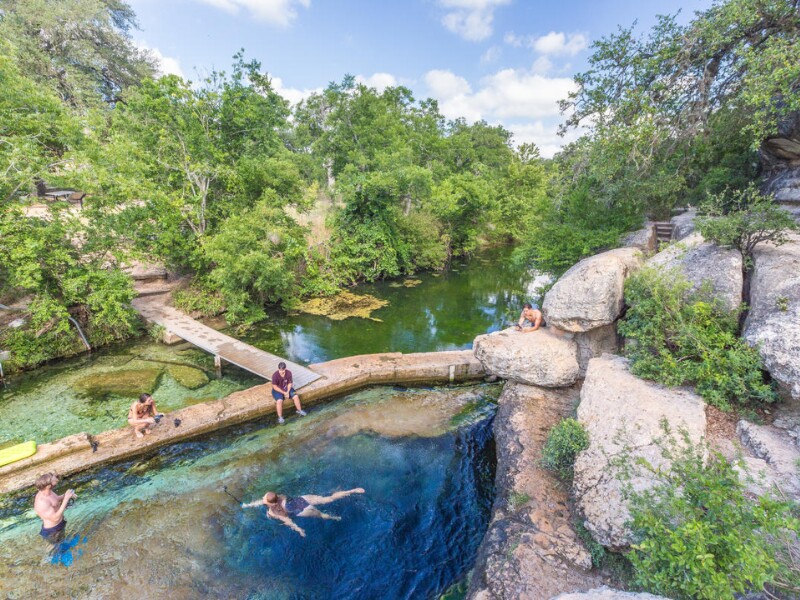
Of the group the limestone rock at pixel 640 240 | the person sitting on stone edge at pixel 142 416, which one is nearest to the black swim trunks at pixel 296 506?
the person sitting on stone edge at pixel 142 416

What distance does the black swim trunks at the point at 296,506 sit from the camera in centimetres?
594

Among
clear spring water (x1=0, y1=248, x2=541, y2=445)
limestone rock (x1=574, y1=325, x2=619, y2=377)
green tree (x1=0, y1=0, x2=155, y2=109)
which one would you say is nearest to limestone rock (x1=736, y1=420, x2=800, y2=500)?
limestone rock (x1=574, y1=325, x2=619, y2=377)

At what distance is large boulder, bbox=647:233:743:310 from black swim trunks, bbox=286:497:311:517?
313 inches

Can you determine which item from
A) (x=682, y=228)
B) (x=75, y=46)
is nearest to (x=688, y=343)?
(x=682, y=228)

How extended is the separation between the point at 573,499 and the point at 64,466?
29.4 ft

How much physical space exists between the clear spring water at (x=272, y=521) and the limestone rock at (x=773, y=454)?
157 inches

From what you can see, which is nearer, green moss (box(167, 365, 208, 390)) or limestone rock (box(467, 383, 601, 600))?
limestone rock (box(467, 383, 601, 600))

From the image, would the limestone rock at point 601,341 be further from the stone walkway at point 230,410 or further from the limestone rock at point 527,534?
the stone walkway at point 230,410

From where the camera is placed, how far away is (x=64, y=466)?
6613mm

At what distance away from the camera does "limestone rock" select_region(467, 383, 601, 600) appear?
429cm

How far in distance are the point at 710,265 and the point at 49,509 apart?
39.7 feet

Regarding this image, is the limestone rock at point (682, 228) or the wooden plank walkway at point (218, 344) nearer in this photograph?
the wooden plank walkway at point (218, 344)

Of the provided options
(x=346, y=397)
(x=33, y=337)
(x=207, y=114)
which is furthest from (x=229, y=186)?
(x=346, y=397)

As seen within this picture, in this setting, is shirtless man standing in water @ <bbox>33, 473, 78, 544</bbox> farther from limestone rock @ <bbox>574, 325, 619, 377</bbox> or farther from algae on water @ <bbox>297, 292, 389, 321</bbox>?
algae on water @ <bbox>297, 292, 389, 321</bbox>
